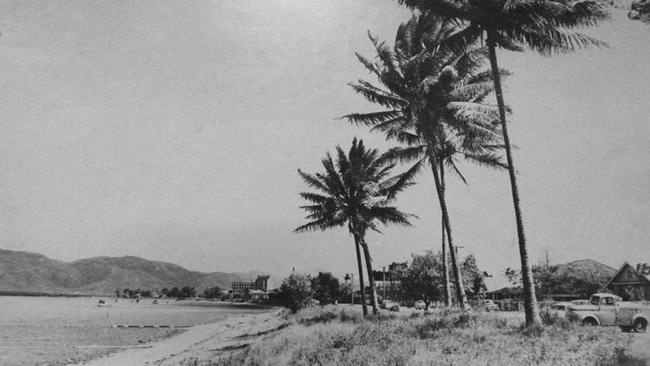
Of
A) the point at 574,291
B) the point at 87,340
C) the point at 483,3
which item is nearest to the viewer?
the point at 483,3

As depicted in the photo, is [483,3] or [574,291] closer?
[483,3]

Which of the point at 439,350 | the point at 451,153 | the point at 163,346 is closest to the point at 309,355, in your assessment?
the point at 439,350

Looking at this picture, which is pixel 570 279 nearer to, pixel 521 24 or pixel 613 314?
pixel 613 314

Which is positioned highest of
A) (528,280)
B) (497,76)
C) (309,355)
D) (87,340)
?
(497,76)

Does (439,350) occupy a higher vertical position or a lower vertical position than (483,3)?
lower

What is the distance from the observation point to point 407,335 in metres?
13.4

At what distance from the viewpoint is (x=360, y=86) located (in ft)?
62.5

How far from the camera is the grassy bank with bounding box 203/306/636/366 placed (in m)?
9.20

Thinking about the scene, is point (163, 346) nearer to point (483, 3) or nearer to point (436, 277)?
point (436, 277)

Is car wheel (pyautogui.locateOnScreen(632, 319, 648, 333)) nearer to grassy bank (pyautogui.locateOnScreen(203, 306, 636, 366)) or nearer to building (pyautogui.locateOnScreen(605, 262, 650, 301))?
grassy bank (pyautogui.locateOnScreen(203, 306, 636, 366))

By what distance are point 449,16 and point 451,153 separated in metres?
9.51

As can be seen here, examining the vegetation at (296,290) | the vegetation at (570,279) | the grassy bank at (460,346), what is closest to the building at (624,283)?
the vegetation at (570,279)

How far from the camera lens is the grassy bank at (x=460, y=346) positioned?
9.20 m

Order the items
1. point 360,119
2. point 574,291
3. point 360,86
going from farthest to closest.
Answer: point 574,291 → point 360,119 → point 360,86
